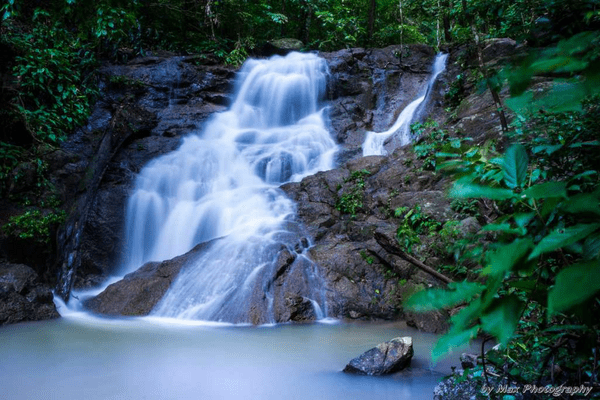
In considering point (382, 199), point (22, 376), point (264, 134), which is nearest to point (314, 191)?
point (382, 199)

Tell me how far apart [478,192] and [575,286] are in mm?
321

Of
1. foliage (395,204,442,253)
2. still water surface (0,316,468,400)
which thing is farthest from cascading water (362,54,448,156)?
still water surface (0,316,468,400)

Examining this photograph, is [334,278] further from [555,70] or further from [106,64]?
[106,64]

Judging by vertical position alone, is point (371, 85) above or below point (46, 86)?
above

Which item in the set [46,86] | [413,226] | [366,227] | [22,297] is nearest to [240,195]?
[366,227]

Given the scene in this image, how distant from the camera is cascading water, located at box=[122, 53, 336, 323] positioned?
6121 mm

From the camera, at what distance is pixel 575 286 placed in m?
0.52

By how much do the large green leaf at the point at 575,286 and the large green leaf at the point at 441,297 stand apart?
13cm

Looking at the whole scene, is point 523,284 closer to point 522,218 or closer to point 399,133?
point 522,218

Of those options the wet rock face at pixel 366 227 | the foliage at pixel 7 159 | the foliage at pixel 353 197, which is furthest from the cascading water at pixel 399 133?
the foliage at pixel 7 159

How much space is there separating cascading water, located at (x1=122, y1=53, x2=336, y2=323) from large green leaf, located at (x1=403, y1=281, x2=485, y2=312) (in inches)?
205

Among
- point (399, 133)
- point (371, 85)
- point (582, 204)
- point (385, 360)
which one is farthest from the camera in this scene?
point (371, 85)

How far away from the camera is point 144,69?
508 inches

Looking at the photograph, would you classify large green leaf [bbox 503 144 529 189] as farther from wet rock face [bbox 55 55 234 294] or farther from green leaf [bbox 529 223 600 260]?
wet rock face [bbox 55 55 234 294]
